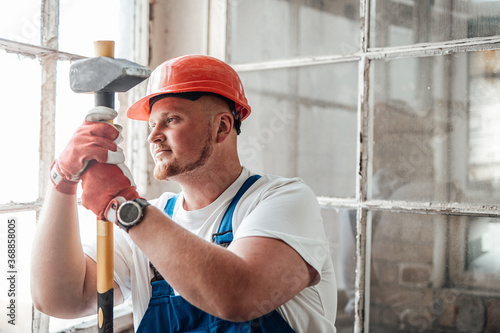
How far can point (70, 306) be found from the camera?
134 centimetres

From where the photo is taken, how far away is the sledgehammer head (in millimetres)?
1054

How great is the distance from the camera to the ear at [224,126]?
1436mm

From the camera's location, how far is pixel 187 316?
1268 mm

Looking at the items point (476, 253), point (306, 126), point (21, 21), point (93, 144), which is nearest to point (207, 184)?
point (93, 144)

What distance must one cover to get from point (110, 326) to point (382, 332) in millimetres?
1101

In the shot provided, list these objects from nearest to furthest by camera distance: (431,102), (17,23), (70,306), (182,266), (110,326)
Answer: (182,266) < (110,326) < (70,306) < (17,23) < (431,102)

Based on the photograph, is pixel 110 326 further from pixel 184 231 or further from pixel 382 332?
pixel 382 332

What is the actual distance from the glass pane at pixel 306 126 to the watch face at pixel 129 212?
41.5 inches

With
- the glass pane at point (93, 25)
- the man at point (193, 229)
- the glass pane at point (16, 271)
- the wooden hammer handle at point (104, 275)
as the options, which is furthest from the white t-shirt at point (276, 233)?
the glass pane at point (93, 25)

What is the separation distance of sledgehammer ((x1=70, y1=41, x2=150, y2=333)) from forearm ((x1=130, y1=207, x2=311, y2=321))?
0.50 ft

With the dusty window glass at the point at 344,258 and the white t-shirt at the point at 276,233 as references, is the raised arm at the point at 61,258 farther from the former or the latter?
the dusty window glass at the point at 344,258

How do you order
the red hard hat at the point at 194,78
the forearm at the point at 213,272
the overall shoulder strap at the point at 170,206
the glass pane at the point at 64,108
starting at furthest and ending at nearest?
the glass pane at the point at 64,108 → the overall shoulder strap at the point at 170,206 → the red hard hat at the point at 194,78 → the forearm at the point at 213,272

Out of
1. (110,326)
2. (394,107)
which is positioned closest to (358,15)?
(394,107)

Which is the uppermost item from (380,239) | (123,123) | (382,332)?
(123,123)
